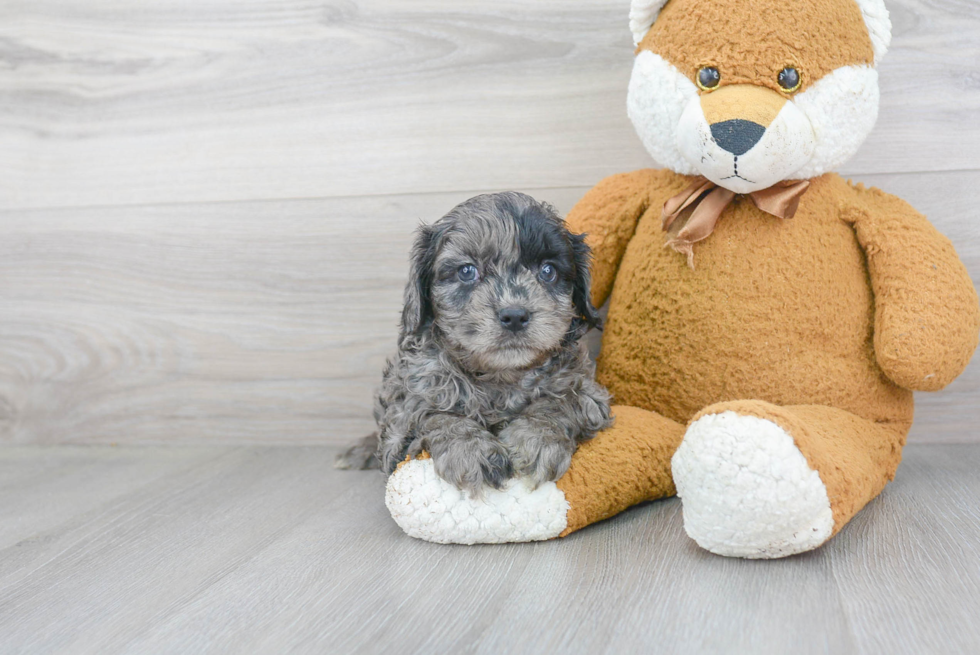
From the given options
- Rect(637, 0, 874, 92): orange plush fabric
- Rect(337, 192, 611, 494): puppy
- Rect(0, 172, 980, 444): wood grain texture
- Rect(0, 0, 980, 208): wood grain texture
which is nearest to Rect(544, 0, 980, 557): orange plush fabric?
Rect(637, 0, 874, 92): orange plush fabric

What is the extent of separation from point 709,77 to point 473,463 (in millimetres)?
813

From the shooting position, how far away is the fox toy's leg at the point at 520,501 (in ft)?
4.28

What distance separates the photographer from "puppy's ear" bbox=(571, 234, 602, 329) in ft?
5.04

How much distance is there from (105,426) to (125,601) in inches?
45.8

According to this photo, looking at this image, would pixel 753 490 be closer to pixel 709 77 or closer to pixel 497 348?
pixel 497 348

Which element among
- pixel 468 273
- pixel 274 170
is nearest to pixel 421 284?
pixel 468 273

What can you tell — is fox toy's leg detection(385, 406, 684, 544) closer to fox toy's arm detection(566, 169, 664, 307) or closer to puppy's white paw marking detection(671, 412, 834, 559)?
puppy's white paw marking detection(671, 412, 834, 559)

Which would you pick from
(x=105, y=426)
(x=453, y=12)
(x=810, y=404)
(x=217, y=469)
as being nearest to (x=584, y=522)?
(x=810, y=404)

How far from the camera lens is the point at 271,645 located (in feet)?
3.36

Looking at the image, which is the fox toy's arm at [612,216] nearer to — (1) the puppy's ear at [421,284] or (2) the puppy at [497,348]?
(2) the puppy at [497,348]

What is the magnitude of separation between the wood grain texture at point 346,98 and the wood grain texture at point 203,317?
0.24ft

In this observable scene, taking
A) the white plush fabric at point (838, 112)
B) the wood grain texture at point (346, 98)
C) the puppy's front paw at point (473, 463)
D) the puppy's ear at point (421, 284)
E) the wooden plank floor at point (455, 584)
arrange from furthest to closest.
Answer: the wood grain texture at point (346, 98) → the puppy's ear at point (421, 284) → the white plush fabric at point (838, 112) → the puppy's front paw at point (473, 463) → the wooden plank floor at point (455, 584)

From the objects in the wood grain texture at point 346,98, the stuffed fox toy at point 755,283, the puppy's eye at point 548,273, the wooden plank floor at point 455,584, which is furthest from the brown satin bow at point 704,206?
the wooden plank floor at point 455,584

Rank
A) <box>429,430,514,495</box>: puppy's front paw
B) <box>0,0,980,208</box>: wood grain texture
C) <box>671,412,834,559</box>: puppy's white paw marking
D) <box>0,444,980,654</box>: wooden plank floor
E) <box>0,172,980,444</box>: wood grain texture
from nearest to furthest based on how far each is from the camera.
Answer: <box>0,444,980,654</box>: wooden plank floor < <box>671,412,834,559</box>: puppy's white paw marking < <box>429,430,514,495</box>: puppy's front paw < <box>0,0,980,208</box>: wood grain texture < <box>0,172,980,444</box>: wood grain texture
